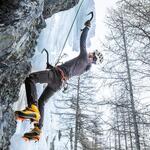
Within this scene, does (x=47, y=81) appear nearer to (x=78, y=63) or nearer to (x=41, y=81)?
(x=41, y=81)

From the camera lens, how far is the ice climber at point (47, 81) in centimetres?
400

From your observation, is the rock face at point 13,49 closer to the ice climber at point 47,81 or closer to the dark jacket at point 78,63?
the ice climber at point 47,81

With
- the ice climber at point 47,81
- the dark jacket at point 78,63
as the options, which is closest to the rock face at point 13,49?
the ice climber at point 47,81

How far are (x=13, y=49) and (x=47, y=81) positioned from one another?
0.96 metres

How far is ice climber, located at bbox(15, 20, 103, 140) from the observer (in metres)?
4.00

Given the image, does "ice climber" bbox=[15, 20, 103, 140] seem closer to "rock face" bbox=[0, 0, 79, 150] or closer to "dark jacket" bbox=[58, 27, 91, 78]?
"dark jacket" bbox=[58, 27, 91, 78]

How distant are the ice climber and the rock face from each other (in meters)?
0.26

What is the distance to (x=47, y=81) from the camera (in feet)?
15.0

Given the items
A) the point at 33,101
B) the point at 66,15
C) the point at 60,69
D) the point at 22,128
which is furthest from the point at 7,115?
the point at 66,15

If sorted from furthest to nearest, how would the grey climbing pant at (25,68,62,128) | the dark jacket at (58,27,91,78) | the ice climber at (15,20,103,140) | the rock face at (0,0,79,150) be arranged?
the dark jacket at (58,27,91,78) < the grey climbing pant at (25,68,62,128) < the ice climber at (15,20,103,140) < the rock face at (0,0,79,150)

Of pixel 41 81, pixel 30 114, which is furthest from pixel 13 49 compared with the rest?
pixel 30 114

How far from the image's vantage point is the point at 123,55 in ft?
37.1

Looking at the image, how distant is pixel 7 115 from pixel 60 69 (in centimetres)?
122

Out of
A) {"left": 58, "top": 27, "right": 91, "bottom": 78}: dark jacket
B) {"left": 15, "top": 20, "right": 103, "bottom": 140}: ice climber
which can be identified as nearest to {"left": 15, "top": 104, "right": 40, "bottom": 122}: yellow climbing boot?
{"left": 15, "top": 20, "right": 103, "bottom": 140}: ice climber
